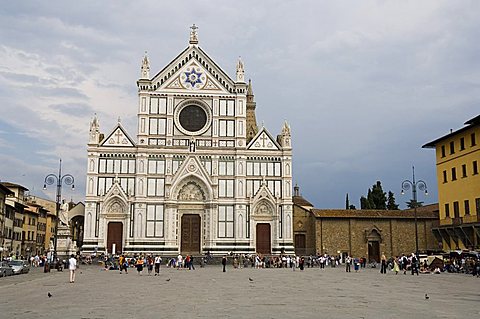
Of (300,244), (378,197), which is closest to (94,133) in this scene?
(300,244)

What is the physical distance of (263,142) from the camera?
5578 centimetres

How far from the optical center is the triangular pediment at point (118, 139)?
53.8 metres

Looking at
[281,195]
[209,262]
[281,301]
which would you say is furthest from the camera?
[281,195]

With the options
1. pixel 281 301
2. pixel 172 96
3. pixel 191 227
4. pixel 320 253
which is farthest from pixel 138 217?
pixel 281 301

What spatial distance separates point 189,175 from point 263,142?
8.55 metres

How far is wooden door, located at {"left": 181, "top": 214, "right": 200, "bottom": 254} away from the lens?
5359 centimetres

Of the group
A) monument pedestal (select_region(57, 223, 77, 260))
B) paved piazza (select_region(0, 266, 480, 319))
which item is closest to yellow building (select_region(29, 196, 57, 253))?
monument pedestal (select_region(57, 223, 77, 260))

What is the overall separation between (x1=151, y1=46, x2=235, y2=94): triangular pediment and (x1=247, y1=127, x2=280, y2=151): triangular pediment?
558 cm

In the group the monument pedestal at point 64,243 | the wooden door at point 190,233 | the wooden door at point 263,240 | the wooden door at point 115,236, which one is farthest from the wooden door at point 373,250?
the monument pedestal at point 64,243

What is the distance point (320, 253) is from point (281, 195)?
23.2 feet

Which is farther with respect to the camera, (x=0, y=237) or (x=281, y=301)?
(x=0, y=237)

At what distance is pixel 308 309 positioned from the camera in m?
15.1

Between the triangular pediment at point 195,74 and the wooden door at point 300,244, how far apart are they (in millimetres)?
17036

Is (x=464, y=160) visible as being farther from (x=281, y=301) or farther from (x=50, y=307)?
(x=50, y=307)
